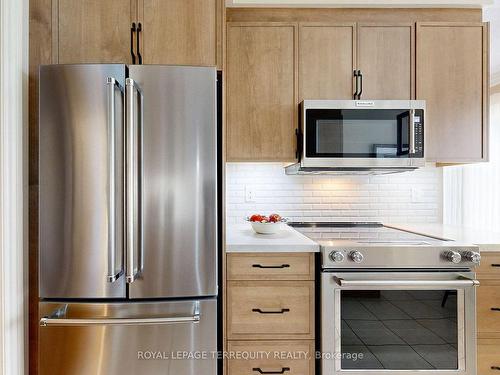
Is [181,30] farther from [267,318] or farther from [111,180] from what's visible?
[267,318]

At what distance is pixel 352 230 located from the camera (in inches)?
90.9

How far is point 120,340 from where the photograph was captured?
4.96 feet

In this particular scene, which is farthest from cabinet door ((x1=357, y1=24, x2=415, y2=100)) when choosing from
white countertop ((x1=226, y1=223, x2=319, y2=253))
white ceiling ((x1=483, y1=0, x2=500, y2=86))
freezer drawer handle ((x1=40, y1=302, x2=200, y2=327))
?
freezer drawer handle ((x1=40, y1=302, x2=200, y2=327))

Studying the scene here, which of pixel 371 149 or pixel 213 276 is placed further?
pixel 371 149

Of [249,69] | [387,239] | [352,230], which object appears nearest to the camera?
[387,239]

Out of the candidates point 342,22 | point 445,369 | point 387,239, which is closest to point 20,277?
point 387,239

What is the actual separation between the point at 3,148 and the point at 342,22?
6.80 ft

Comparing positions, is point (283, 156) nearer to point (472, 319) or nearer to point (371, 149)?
point (371, 149)

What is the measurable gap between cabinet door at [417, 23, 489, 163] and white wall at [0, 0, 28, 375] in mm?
2297

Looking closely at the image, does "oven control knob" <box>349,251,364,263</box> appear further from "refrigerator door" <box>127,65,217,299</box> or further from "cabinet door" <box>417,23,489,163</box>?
"cabinet door" <box>417,23,489,163</box>

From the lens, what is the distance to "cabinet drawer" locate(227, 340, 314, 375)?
1.75 m

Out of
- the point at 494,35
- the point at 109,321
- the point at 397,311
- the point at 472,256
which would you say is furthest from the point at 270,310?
the point at 494,35

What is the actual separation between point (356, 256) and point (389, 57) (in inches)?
53.1

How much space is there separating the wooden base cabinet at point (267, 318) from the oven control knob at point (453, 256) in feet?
2.36
